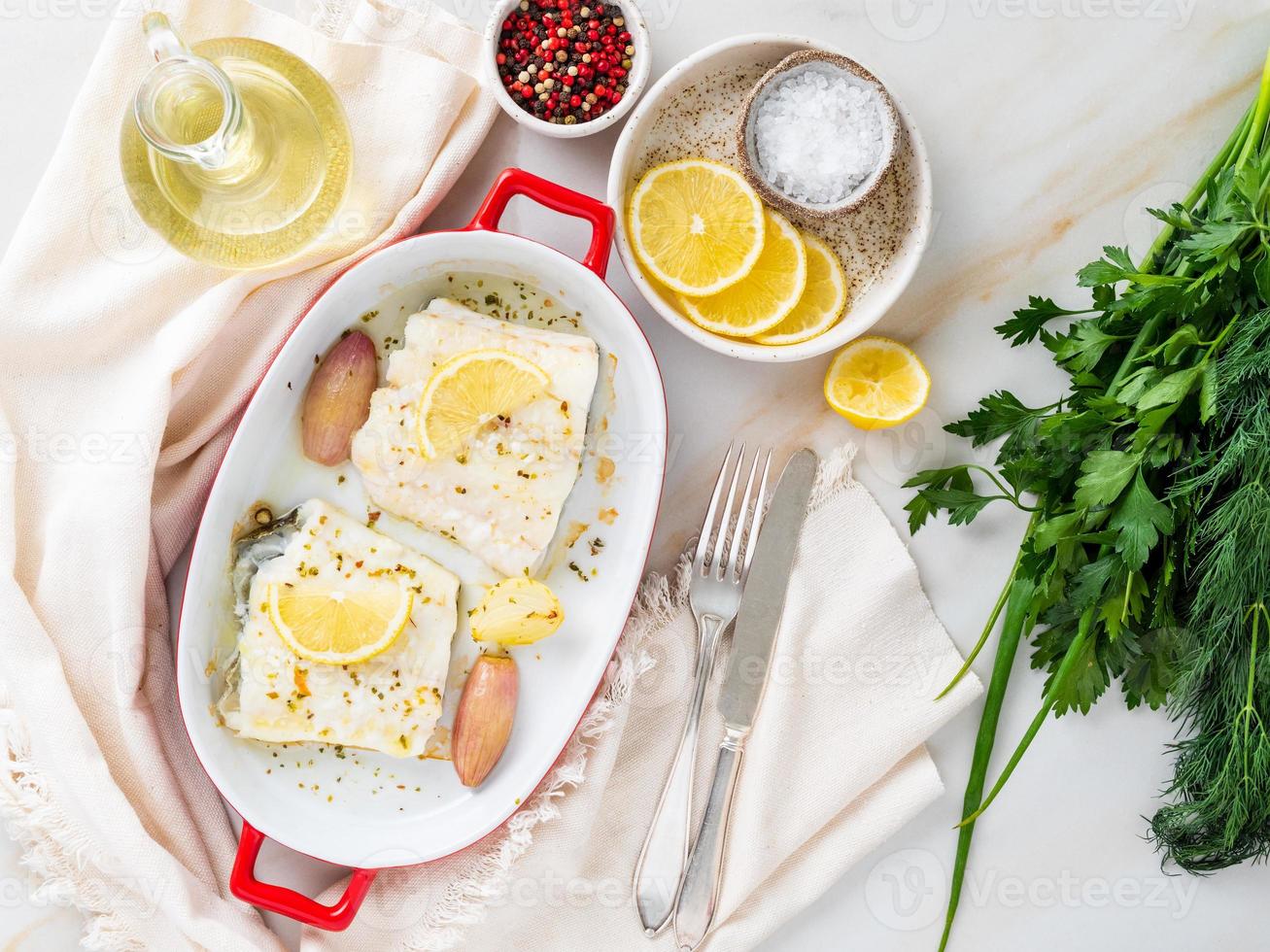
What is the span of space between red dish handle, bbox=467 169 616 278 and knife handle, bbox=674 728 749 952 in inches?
42.9

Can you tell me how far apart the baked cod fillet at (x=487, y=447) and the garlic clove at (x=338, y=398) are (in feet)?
0.12

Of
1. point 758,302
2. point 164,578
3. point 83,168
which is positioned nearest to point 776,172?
point 758,302

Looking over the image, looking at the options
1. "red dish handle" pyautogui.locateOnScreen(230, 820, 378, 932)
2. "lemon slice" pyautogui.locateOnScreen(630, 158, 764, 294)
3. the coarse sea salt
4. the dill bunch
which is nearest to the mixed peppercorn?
"lemon slice" pyautogui.locateOnScreen(630, 158, 764, 294)

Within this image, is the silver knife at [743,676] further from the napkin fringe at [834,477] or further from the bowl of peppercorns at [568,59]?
the bowl of peppercorns at [568,59]

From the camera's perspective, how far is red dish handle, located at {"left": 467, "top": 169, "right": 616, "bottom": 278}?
6.21 ft

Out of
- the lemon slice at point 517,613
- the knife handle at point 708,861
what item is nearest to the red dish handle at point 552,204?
the lemon slice at point 517,613

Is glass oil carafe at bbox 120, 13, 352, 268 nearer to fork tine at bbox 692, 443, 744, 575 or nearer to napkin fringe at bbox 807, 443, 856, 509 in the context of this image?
fork tine at bbox 692, 443, 744, 575

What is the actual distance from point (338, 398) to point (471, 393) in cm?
29

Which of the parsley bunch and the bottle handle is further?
the parsley bunch

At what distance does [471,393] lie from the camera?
195 centimetres

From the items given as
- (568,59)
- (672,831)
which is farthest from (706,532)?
(568,59)

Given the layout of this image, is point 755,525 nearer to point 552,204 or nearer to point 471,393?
point 471,393

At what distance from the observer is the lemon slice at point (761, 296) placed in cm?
200

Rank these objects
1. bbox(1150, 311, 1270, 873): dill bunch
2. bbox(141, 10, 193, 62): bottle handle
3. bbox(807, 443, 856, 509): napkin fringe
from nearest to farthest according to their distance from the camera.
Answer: bbox(141, 10, 193, 62): bottle handle
bbox(1150, 311, 1270, 873): dill bunch
bbox(807, 443, 856, 509): napkin fringe
